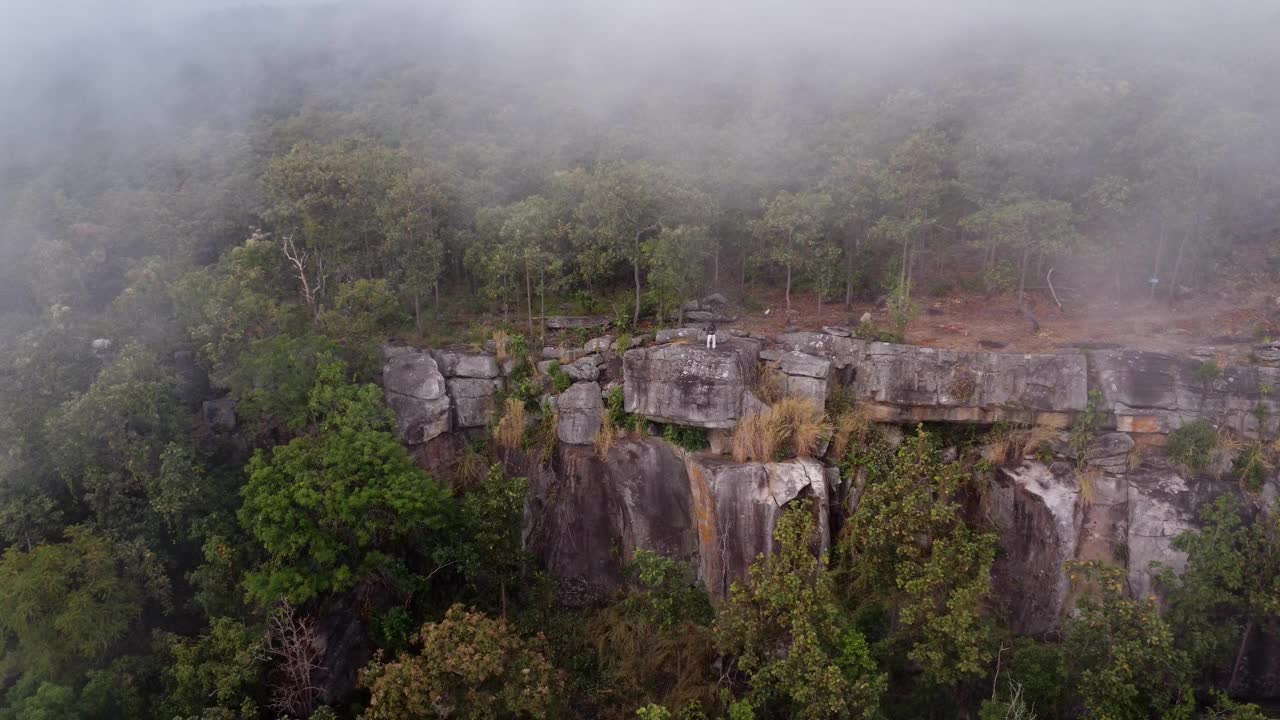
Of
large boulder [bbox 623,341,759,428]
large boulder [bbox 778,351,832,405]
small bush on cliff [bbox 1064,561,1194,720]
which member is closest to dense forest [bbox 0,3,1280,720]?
small bush on cliff [bbox 1064,561,1194,720]

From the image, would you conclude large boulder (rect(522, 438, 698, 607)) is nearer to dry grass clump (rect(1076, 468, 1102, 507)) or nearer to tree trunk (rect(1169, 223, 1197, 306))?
dry grass clump (rect(1076, 468, 1102, 507))

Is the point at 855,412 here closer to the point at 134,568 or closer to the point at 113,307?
the point at 134,568

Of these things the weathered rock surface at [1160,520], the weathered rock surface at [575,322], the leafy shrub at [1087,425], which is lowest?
the weathered rock surface at [1160,520]

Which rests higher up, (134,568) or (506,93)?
(506,93)

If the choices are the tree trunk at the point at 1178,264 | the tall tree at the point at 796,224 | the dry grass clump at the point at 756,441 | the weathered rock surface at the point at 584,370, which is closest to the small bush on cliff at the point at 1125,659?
the dry grass clump at the point at 756,441

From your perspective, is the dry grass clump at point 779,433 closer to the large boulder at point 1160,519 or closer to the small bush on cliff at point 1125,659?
the small bush on cliff at point 1125,659

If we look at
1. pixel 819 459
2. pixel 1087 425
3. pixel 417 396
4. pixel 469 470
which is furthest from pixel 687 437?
pixel 1087 425

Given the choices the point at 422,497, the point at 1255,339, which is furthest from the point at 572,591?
the point at 1255,339
